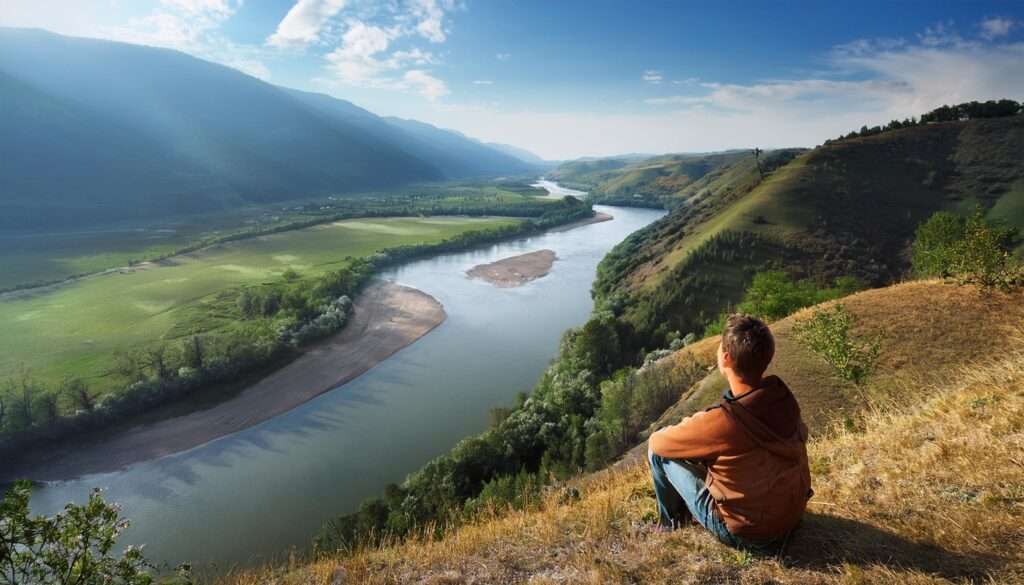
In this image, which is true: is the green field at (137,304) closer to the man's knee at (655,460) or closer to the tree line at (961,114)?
the man's knee at (655,460)

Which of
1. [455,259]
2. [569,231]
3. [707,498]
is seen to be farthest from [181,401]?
[569,231]

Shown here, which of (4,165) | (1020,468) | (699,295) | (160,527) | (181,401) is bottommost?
(160,527)

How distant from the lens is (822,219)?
72.4m

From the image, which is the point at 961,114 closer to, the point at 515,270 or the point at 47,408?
the point at 515,270

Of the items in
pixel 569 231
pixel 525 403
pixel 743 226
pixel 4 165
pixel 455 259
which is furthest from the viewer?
pixel 4 165

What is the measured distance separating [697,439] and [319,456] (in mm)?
36885

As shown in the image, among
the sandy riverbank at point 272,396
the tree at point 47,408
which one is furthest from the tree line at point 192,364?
the sandy riverbank at point 272,396

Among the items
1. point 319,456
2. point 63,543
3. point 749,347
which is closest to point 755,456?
point 749,347

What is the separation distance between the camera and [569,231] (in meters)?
150

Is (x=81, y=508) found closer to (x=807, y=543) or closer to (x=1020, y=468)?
(x=807, y=543)

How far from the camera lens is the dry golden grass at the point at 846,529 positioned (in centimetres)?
448

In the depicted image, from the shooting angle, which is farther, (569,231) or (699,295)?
(569,231)

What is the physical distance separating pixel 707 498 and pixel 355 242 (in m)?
121

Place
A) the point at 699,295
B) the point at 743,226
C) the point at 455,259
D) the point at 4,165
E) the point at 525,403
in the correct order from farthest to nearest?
the point at 4,165 < the point at 455,259 < the point at 743,226 < the point at 699,295 < the point at 525,403
